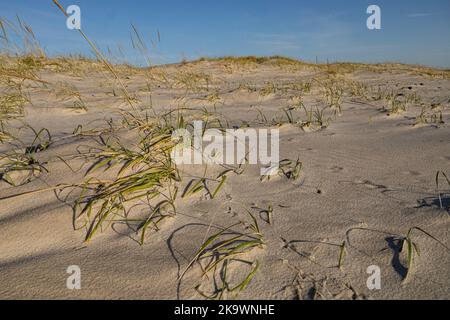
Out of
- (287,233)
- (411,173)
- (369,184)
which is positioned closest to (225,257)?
(287,233)

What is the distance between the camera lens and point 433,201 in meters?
1.16

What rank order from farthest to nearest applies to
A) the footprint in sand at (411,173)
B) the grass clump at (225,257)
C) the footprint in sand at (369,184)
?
the footprint in sand at (411,173) → the footprint in sand at (369,184) → the grass clump at (225,257)

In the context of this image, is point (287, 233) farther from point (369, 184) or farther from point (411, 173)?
A: point (411, 173)

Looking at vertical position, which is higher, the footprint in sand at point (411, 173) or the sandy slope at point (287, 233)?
the footprint in sand at point (411, 173)

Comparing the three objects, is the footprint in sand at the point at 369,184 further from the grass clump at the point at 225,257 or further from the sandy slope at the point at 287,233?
the grass clump at the point at 225,257

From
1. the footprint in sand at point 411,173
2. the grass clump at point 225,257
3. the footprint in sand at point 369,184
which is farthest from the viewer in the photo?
the footprint in sand at point 411,173

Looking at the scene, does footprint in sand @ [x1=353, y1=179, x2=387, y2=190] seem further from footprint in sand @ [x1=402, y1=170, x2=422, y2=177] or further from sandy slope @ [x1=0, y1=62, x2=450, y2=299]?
footprint in sand @ [x1=402, y1=170, x2=422, y2=177]

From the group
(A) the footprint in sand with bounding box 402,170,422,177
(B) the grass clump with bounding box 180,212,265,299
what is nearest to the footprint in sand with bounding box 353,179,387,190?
(A) the footprint in sand with bounding box 402,170,422,177

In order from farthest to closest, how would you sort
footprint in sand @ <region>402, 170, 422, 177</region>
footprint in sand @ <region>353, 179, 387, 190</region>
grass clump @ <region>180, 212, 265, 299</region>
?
footprint in sand @ <region>402, 170, 422, 177</region>, footprint in sand @ <region>353, 179, 387, 190</region>, grass clump @ <region>180, 212, 265, 299</region>

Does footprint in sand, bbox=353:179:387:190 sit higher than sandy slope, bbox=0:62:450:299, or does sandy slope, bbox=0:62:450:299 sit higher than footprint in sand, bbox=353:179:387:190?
footprint in sand, bbox=353:179:387:190

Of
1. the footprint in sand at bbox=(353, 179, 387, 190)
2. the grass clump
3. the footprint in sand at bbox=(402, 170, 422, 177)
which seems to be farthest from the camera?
the footprint in sand at bbox=(402, 170, 422, 177)

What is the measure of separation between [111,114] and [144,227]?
1822 millimetres

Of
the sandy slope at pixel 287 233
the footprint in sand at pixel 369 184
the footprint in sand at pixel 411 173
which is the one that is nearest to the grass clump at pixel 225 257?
the sandy slope at pixel 287 233
